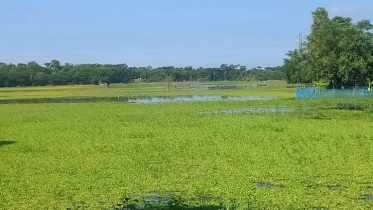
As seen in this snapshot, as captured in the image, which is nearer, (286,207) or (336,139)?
(286,207)

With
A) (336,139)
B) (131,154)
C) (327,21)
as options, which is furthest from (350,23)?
(131,154)

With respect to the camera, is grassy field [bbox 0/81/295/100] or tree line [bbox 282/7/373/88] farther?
grassy field [bbox 0/81/295/100]

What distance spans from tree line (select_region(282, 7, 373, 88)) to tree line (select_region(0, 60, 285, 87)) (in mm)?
62571

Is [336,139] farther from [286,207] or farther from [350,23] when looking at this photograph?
[350,23]

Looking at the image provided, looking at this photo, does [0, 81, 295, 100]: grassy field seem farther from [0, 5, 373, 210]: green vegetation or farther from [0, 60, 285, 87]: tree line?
[0, 5, 373, 210]: green vegetation

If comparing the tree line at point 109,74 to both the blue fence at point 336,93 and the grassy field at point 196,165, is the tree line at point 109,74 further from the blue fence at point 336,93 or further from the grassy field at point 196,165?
the grassy field at point 196,165

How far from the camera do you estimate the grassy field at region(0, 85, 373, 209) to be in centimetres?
777

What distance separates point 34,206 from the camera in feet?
24.9

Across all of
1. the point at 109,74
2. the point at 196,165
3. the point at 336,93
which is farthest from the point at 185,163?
the point at 109,74

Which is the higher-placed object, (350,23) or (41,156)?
(350,23)

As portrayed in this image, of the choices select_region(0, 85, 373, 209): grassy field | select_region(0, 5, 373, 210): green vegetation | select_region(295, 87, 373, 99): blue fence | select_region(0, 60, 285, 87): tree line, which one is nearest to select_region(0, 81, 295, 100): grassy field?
select_region(295, 87, 373, 99): blue fence

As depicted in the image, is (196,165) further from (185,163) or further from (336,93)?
(336,93)

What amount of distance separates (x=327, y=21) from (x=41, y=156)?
117 ft

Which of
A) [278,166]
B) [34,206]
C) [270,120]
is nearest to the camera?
[34,206]
